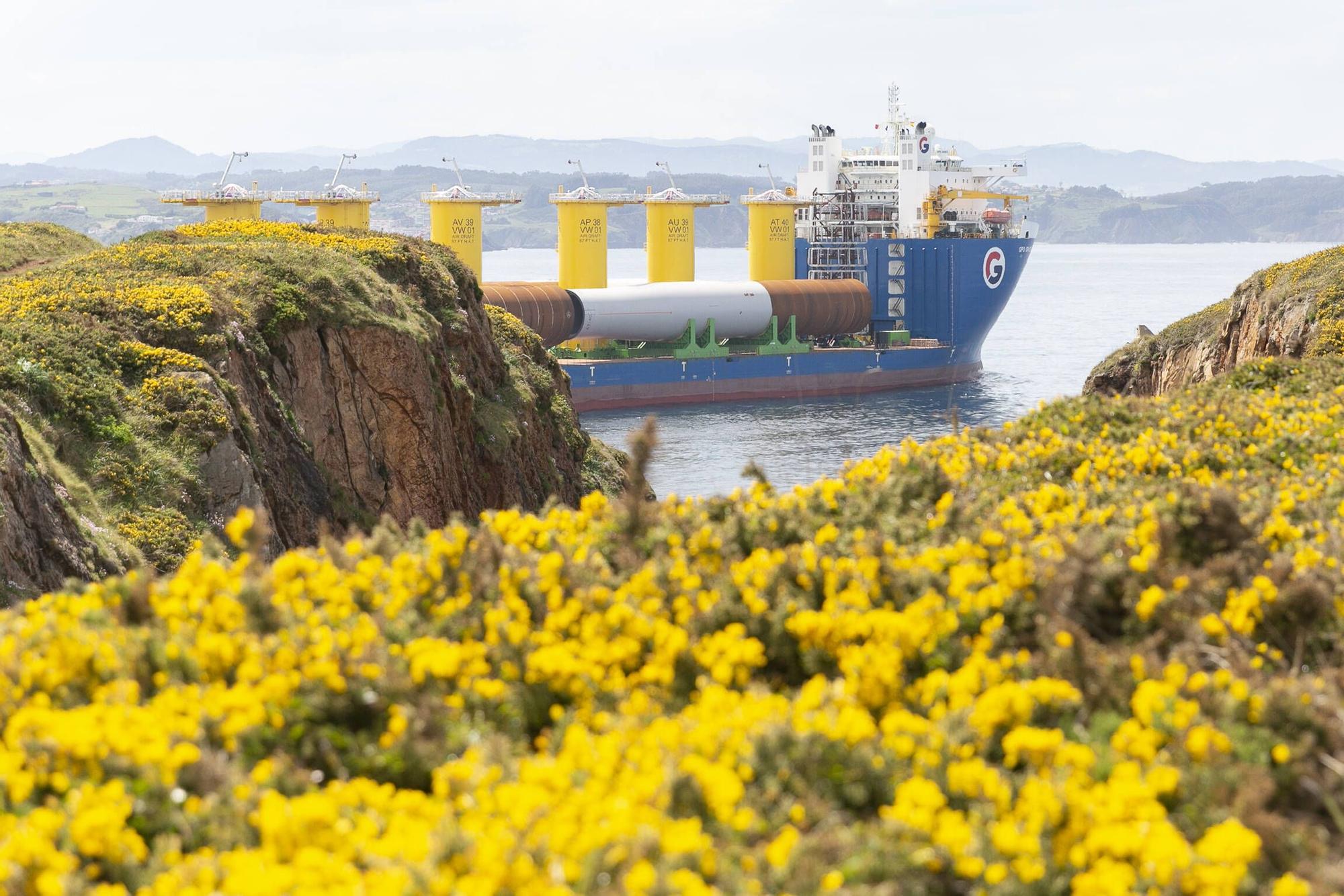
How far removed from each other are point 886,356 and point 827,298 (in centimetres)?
415

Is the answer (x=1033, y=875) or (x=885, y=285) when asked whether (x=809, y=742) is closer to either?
(x=1033, y=875)

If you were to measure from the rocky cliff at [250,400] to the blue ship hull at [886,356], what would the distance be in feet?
121

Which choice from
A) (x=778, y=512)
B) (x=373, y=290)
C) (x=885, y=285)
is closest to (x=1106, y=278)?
(x=885, y=285)

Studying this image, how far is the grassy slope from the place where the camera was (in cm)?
2459

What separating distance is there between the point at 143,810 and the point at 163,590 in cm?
150

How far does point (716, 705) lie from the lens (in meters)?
4.35

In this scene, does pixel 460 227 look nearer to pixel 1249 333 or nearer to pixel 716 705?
pixel 1249 333

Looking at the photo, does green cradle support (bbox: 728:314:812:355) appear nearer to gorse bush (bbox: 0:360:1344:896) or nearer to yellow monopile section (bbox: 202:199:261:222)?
yellow monopile section (bbox: 202:199:261:222)

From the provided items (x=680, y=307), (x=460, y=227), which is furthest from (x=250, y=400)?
(x=460, y=227)

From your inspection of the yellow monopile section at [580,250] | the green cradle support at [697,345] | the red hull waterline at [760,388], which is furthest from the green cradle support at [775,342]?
the yellow monopile section at [580,250]

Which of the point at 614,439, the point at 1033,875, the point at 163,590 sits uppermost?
the point at 163,590

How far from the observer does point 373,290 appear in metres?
22.0

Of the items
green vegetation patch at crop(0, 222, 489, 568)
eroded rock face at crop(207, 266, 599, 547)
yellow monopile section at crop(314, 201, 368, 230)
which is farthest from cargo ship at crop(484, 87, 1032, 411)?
green vegetation patch at crop(0, 222, 489, 568)

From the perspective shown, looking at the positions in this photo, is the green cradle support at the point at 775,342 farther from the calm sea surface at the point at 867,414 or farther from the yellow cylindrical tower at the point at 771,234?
the yellow cylindrical tower at the point at 771,234
